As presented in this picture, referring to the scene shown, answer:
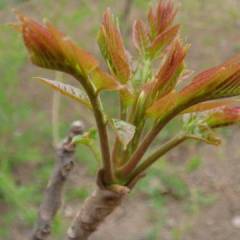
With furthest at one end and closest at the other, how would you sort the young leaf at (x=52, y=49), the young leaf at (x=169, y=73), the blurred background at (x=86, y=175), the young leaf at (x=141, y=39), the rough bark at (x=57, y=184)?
the blurred background at (x=86, y=175) < the rough bark at (x=57, y=184) < the young leaf at (x=141, y=39) < the young leaf at (x=169, y=73) < the young leaf at (x=52, y=49)

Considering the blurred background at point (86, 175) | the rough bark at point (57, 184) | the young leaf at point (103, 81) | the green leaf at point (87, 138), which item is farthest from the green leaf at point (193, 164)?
the young leaf at point (103, 81)

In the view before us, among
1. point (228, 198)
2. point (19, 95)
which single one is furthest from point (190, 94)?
point (19, 95)

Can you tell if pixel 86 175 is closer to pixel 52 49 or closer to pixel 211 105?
pixel 211 105

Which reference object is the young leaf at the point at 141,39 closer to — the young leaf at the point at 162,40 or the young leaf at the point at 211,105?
the young leaf at the point at 162,40

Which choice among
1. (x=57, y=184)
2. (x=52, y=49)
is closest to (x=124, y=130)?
(x=52, y=49)

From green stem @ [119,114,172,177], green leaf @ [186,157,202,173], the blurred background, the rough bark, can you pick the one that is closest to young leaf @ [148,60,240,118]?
green stem @ [119,114,172,177]

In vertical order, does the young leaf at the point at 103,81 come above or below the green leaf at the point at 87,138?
above
